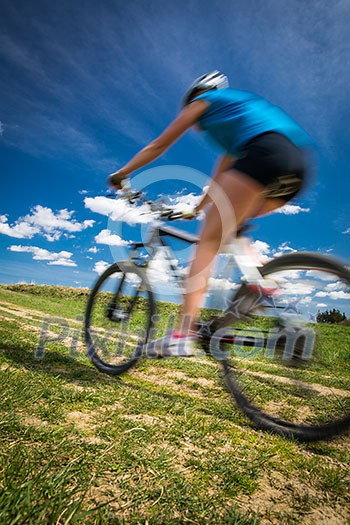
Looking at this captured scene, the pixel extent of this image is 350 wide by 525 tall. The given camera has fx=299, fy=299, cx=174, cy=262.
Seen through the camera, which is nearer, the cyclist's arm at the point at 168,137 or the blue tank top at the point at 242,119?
the blue tank top at the point at 242,119

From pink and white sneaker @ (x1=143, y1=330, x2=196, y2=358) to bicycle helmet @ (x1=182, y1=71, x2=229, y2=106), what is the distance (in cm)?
234

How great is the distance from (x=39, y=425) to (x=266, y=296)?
2017mm

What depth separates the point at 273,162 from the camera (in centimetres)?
248

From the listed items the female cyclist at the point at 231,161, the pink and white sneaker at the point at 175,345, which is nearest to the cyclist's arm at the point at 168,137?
the female cyclist at the point at 231,161

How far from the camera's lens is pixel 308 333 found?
2.60 m

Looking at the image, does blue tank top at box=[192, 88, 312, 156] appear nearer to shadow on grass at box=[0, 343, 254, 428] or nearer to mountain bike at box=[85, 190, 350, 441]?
mountain bike at box=[85, 190, 350, 441]

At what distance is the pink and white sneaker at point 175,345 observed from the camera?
2895 millimetres

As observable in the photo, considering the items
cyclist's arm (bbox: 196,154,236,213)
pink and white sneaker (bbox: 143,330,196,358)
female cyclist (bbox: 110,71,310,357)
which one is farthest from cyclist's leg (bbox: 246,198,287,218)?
pink and white sneaker (bbox: 143,330,196,358)

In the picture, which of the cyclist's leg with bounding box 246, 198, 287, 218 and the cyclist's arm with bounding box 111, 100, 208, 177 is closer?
the cyclist's arm with bounding box 111, 100, 208, 177

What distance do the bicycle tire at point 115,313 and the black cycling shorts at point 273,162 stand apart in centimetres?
206

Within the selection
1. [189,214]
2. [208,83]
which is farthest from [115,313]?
[208,83]

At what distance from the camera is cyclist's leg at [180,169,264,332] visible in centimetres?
268

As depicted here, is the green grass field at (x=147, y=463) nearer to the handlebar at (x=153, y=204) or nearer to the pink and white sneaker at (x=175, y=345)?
the pink and white sneaker at (x=175, y=345)

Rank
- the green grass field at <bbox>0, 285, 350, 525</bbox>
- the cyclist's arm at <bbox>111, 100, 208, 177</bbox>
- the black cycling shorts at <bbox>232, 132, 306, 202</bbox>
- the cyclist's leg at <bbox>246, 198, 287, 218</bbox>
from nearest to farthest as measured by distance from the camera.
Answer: the green grass field at <bbox>0, 285, 350, 525</bbox> < the black cycling shorts at <bbox>232, 132, 306, 202</bbox> < the cyclist's arm at <bbox>111, 100, 208, 177</bbox> < the cyclist's leg at <bbox>246, 198, 287, 218</bbox>
